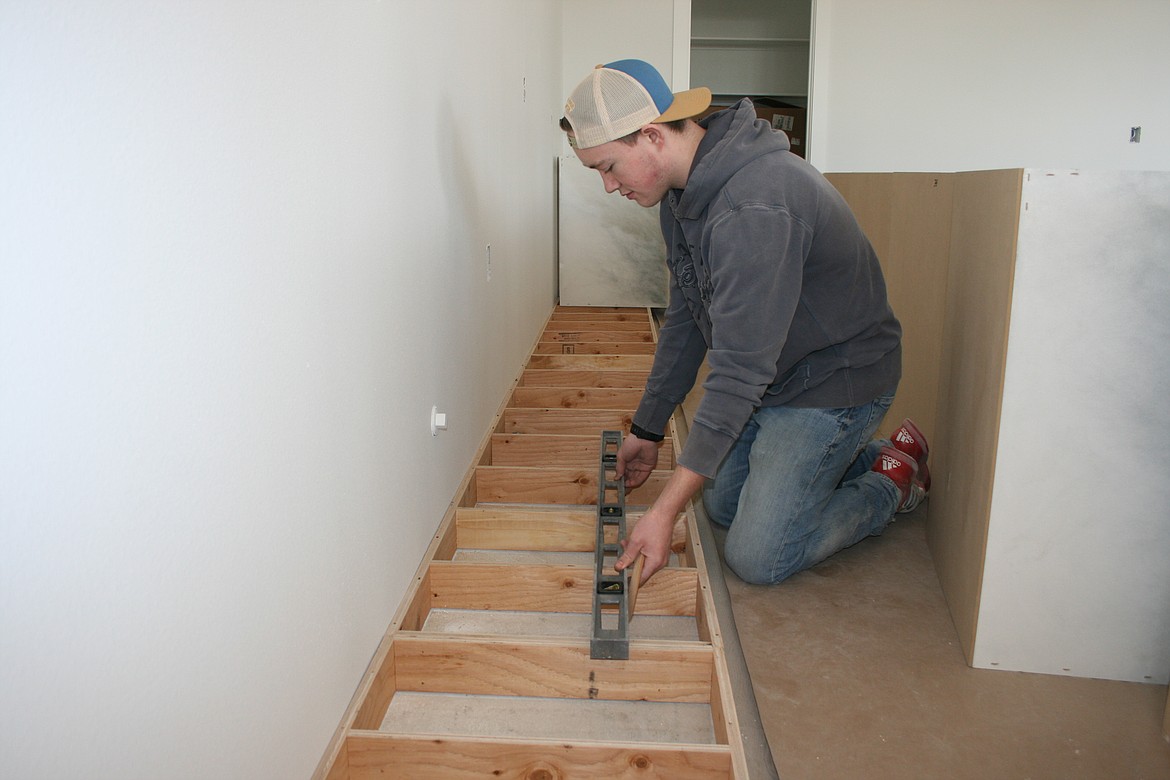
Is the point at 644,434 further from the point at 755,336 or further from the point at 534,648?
the point at 534,648

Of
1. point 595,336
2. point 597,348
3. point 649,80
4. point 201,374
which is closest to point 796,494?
point 649,80

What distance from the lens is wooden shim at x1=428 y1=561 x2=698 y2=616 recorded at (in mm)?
1953

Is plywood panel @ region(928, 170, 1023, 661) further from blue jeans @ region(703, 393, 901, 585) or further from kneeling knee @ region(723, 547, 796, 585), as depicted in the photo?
kneeling knee @ region(723, 547, 796, 585)

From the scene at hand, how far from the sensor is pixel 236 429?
102cm

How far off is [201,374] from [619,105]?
1100 millimetres

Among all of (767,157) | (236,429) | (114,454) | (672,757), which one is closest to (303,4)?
(236,429)

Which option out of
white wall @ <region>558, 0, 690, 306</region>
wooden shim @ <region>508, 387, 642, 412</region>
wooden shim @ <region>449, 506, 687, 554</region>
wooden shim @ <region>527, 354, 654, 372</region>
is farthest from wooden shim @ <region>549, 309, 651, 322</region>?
wooden shim @ <region>449, 506, 687, 554</region>

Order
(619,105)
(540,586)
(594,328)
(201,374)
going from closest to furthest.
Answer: (201,374)
(619,105)
(540,586)
(594,328)

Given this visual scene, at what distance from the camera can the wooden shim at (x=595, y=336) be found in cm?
446

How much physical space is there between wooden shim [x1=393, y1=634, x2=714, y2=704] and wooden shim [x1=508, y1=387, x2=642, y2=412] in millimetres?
1742

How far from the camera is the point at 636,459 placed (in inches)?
95.2

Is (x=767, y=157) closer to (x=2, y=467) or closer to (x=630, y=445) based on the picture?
(x=630, y=445)

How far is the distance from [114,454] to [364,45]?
982mm

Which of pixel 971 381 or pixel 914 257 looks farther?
pixel 914 257
